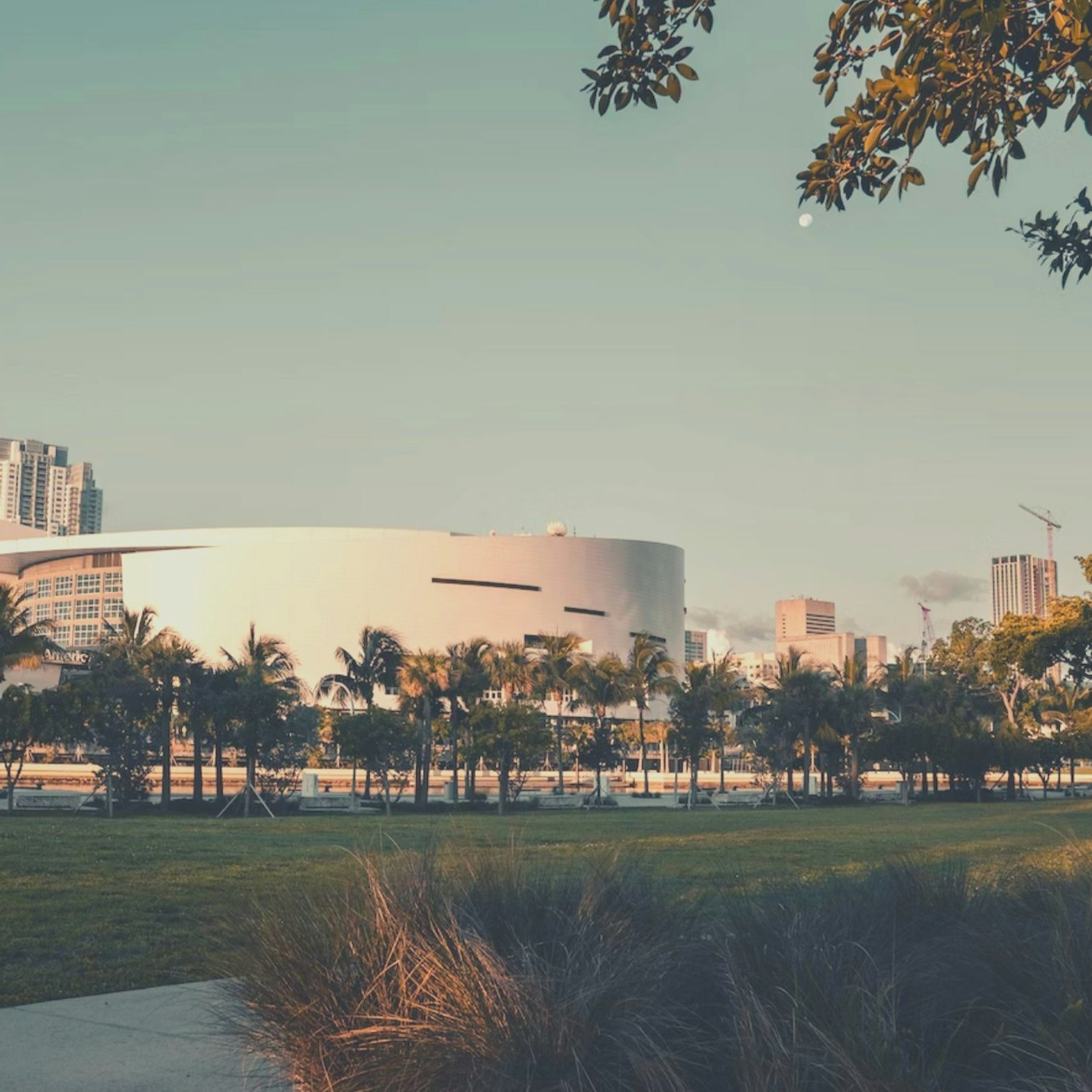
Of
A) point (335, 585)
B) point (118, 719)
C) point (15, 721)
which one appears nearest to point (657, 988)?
point (118, 719)

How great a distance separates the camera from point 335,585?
538 feet

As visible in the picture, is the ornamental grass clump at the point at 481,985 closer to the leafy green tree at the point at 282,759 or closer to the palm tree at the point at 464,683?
the leafy green tree at the point at 282,759

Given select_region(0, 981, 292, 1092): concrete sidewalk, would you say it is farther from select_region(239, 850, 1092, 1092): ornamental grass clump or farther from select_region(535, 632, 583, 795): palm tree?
select_region(535, 632, 583, 795): palm tree

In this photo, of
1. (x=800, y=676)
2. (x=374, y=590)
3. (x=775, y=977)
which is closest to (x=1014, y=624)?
(x=800, y=676)

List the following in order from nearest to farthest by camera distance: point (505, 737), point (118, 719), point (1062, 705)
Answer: point (118, 719) → point (505, 737) → point (1062, 705)

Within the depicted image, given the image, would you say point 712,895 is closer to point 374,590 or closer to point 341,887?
point 341,887

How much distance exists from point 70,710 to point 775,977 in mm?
45726

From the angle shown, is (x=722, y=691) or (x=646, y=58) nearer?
(x=646, y=58)

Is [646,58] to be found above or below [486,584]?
below

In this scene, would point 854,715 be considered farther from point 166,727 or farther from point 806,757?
point 166,727

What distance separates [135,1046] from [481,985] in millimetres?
2570

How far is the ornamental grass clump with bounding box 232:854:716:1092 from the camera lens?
587cm

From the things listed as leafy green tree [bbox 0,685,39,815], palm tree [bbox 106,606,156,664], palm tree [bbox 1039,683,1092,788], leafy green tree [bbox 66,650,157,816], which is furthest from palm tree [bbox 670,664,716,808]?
leafy green tree [bbox 0,685,39,815]

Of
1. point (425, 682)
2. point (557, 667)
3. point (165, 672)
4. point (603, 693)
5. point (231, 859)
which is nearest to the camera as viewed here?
point (231, 859)
